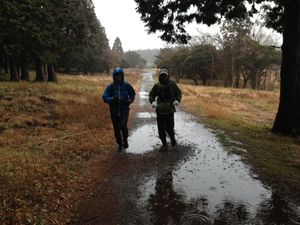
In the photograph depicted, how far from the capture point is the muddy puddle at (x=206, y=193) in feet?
14.8

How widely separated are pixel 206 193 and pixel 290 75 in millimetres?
7176

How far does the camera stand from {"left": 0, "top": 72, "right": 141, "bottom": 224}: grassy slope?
186 inches

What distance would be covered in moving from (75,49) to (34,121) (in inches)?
845

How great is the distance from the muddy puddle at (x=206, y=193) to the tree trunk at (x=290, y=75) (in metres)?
3.78

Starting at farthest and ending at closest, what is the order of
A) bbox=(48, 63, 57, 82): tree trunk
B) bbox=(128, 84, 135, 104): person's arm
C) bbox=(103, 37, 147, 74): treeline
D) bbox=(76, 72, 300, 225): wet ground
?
1. bbox=(103, 37, 147, 74): treeline
2. bbox=(48, 63, 57, 82): tree trunk
3. bbox=(128, 84, 135, 104): person's arm
4. bbox=(76, 72, 300, 225): wet ground

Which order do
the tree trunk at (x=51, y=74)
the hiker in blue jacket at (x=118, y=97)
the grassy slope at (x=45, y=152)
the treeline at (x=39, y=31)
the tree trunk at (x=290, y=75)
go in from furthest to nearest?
the tree trunk at (x=51, y=74) < the treeline at (x=39, y=31) < the tree trunk at (x=290, y=75) < the hiker in blue jacket at (x=118, y=97) < the grassy slope at (x=45, y=152)

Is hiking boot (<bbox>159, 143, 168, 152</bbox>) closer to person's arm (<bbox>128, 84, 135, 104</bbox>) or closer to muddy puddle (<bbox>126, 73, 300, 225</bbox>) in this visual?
muddy puddle (<bbox>126, 73, 300, 225</bbox>)

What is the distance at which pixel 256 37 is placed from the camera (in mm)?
56625

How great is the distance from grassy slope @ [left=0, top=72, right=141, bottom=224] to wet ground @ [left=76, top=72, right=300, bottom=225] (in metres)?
0.51

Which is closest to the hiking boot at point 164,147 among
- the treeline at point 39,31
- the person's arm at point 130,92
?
the person's arm at point 130,92

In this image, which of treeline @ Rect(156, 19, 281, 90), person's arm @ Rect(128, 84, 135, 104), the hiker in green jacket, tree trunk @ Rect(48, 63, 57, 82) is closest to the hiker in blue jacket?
person's arm @ Rect(128, 84, 135, 104)

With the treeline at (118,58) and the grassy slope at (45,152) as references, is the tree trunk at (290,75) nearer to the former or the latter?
the grassy slope at (45,152)

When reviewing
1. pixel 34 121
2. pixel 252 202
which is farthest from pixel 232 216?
pixel 34 121

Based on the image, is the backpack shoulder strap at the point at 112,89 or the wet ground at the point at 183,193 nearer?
the wet ground at the point at 183,193
